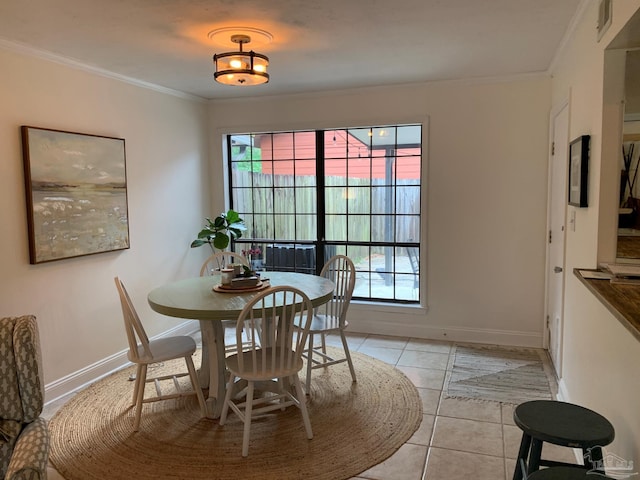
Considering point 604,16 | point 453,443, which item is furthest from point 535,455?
point 604,16

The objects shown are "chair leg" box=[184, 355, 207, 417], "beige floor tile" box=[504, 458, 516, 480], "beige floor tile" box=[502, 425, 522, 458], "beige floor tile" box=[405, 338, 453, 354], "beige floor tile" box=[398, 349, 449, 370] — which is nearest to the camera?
"beige floor tile" box=[504, 458, 516, 480]

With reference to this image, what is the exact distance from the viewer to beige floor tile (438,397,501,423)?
3.06 metres

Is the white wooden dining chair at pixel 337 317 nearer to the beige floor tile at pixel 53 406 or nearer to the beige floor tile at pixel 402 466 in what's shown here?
the beige floor tile at pixel 402 466

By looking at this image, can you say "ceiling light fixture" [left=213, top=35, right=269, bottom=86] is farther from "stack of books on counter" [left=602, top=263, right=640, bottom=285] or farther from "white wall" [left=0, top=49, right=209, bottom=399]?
"stack of books on counter" [left=602, top=263, right=640, bottom=285]

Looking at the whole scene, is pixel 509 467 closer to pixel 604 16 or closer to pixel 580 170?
pixel 580 170

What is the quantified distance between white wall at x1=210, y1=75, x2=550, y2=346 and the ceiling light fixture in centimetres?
187

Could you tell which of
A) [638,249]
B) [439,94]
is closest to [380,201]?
[439,94]

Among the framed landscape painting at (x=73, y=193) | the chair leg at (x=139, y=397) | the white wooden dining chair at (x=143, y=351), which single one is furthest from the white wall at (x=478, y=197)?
the chair leg at (x=139, y=397)

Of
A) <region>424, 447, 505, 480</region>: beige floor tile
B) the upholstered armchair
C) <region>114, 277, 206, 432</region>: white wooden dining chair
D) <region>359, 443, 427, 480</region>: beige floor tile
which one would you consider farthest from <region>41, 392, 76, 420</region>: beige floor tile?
<region>424, 447, 505, 480</region>: beige floor tile

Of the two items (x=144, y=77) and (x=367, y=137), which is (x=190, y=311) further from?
(x=367, y=137)

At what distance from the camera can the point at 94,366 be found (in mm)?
3758

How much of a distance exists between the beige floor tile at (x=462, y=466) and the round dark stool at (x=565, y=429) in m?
0.75

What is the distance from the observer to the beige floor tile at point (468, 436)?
8.87ft

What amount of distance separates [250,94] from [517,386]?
3656 millimetres
